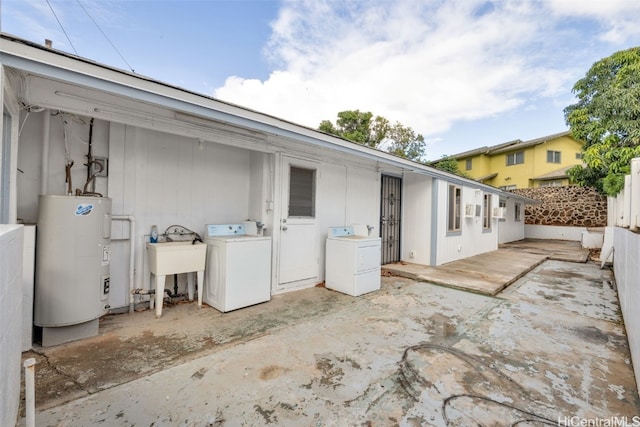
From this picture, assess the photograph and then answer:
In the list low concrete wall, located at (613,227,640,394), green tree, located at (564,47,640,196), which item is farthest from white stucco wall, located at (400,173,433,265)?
green tree, located at (564,47,640,196)

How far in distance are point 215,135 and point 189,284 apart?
6.67 ft

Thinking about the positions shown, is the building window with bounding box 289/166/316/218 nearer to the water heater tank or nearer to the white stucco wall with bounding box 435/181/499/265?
the water heater tank

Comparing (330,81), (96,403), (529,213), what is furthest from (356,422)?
(529,213)

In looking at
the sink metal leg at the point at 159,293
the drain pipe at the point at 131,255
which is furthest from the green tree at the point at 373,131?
the sink metal leg at the point at 159,293

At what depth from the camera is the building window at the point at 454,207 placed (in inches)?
257

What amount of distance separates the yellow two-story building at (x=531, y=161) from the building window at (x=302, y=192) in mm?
17271

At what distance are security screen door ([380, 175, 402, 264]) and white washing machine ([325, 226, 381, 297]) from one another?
1.87 meters

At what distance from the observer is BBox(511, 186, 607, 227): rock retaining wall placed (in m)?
12.2

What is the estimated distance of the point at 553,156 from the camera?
1606 centimetres

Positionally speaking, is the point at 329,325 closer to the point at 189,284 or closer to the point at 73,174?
the point at 189,284

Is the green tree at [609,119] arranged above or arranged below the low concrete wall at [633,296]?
above

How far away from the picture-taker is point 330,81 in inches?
350

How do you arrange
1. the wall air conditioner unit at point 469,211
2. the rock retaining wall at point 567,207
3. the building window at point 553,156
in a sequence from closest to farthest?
the wall air conditioner unit at point 469,211, the rock retaining wall at point 567,207, the building window at point 553,156

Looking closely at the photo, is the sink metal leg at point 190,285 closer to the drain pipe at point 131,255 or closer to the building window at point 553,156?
the drain pipe at point 131,255
